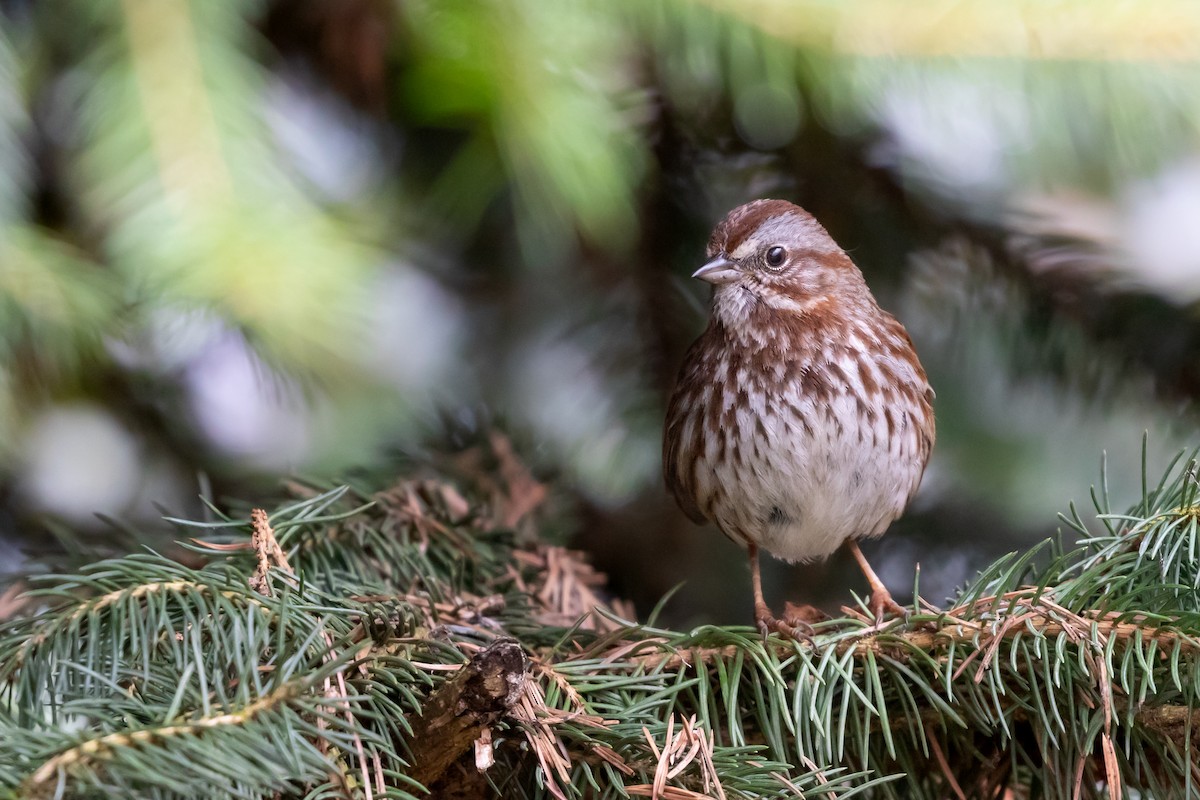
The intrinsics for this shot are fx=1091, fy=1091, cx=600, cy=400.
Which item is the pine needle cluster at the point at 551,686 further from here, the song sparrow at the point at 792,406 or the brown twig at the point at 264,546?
the song sparrow at the point at 792,406

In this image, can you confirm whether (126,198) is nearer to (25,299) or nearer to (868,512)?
(25,299)

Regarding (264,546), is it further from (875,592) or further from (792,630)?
(875,592)

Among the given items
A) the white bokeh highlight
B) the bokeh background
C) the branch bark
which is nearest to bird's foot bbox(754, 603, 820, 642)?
the branch bark

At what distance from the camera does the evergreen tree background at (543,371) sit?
4.00 ft

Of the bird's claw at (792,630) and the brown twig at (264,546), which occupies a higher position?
the brown twig at (264,546)

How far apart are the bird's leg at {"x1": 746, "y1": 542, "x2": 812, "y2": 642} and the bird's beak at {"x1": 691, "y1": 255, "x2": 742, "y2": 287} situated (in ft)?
2.11

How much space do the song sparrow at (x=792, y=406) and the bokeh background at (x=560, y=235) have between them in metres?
0.12

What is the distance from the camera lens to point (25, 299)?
142 cm

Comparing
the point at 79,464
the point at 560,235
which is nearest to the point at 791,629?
the point at 560,235

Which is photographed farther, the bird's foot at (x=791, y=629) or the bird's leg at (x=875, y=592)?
the bird's leg at (x=875, y=592)

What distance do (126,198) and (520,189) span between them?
0.47 meters

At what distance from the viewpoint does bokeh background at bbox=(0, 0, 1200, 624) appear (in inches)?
50.3

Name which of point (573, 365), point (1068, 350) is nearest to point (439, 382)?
point (573, 365)

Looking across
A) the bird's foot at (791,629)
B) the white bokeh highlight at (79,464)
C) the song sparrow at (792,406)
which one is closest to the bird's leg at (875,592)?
the song sparrow at (792,406)
